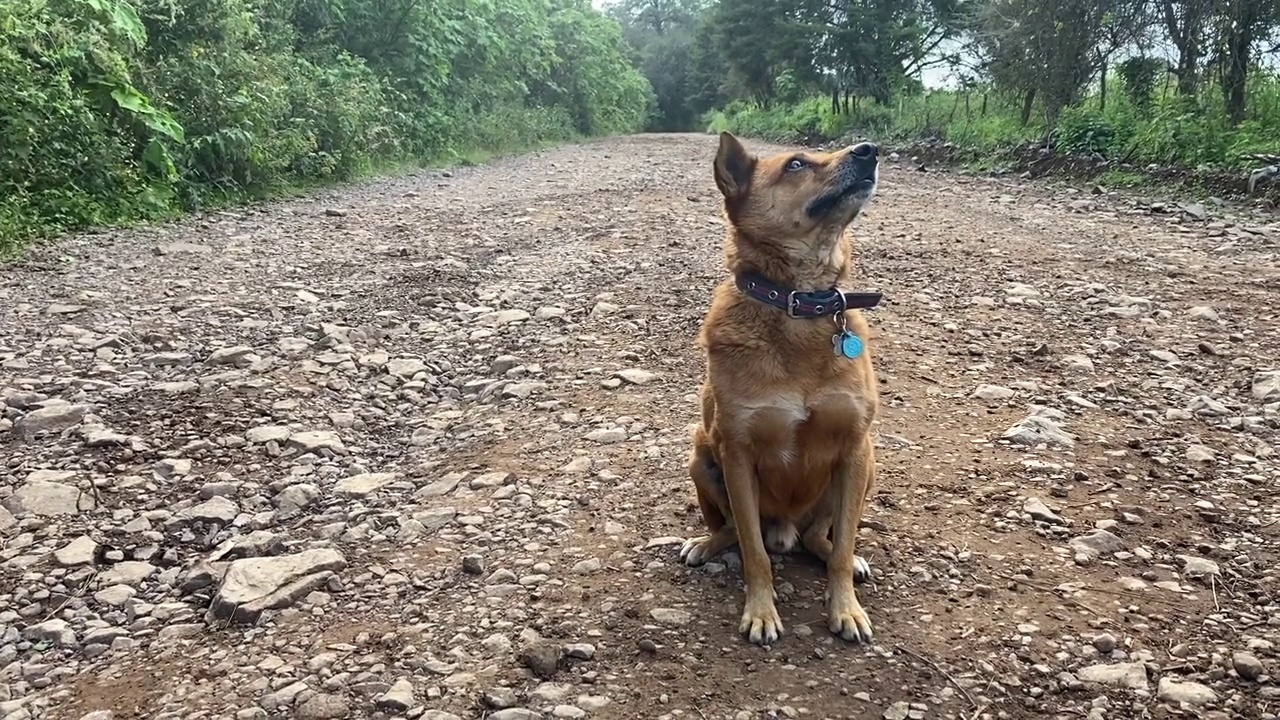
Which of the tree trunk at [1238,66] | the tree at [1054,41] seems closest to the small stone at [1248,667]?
the tree trunk at [1238,66]

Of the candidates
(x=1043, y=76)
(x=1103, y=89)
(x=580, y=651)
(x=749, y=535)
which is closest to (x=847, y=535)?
(x=749, y=535)

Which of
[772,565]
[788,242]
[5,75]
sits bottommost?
[772,565]

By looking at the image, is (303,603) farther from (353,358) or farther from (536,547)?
(353,358)

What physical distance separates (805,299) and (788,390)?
347mm

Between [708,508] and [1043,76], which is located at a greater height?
[1043,76]

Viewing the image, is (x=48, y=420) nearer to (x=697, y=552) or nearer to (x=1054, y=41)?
(x=697, y=552)

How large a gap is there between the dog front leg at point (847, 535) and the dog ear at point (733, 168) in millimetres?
1094

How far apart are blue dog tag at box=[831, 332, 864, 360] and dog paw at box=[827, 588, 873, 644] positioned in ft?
2.53

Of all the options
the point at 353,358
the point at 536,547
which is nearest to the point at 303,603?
the point at 536,547

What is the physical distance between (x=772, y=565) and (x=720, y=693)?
0.82 m

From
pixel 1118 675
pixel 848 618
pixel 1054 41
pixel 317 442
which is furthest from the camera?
pixel 1054 41

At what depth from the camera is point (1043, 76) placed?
15648 mm

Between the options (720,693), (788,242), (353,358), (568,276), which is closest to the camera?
(720,693)

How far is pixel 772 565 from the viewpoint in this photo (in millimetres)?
3328
